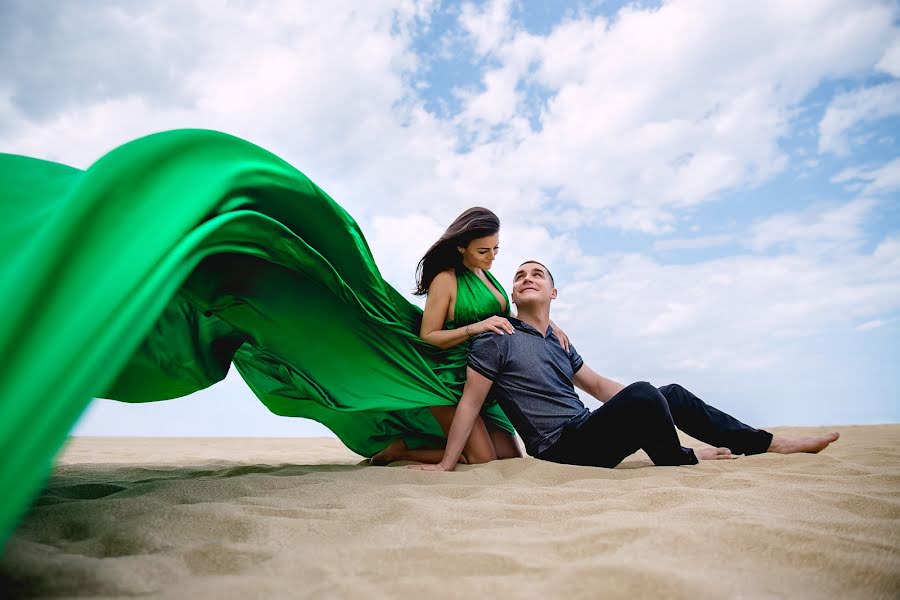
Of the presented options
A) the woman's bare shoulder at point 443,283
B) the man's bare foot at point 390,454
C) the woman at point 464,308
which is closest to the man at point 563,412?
the woman at point 464,308

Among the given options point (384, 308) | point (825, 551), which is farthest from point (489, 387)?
point (825, 551)

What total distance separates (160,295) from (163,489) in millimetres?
1165

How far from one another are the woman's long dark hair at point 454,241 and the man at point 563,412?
0.38 metres

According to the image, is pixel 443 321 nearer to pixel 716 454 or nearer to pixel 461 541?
pixel 716 454

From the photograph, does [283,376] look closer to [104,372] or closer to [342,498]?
[342,498]

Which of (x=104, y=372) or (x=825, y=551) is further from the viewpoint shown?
(x=825, y=551)

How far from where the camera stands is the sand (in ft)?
3.98

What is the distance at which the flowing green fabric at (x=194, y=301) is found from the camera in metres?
1.10

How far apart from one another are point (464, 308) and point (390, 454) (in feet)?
3.42

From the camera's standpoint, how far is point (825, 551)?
1441 mm

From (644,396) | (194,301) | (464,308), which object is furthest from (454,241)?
(194,301)

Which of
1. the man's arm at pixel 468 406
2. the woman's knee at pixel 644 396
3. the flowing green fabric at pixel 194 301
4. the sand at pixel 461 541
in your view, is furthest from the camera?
the man's arm at pixel 468 406

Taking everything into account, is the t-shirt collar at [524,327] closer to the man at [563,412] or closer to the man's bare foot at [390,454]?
the man at [563,412]

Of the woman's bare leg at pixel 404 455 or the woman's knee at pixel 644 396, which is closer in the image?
the woman's knee at pixel 644 396
